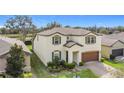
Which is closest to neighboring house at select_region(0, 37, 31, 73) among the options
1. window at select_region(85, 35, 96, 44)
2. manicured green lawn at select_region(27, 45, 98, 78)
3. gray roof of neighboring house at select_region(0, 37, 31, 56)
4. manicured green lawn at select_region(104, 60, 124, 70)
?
gray roof of neighboring house at select_region(0, 37, 31, 56)

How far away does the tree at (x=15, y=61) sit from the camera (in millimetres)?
5898

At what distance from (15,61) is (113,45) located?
7.20 ft

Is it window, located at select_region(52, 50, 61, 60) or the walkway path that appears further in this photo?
A: the walkway path

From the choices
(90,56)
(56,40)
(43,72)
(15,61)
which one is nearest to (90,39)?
(90,56)

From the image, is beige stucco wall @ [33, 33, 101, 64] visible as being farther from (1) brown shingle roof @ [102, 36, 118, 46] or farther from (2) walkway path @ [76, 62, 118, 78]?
(2) walkway path @ [76, 62, 118, 78]

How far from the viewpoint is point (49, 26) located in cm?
593

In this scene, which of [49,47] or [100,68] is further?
[100,68]

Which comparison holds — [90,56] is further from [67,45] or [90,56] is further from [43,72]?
[43,72]

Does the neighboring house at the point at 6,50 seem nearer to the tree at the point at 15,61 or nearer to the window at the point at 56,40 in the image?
the tree at the point at 15,61

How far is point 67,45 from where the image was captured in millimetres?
6066

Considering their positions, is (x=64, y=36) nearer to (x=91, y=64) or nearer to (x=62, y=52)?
(x=62, y=52)

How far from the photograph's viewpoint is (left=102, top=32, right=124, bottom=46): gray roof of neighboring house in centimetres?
616
